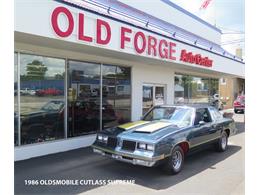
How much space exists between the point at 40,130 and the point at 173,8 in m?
10.6

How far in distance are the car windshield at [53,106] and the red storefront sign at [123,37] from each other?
254 centimetres

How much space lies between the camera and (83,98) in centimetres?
857

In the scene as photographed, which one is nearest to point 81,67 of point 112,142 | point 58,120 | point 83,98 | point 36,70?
point 83,98

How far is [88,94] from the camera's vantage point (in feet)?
28.7

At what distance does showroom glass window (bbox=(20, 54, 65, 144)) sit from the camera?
7.05 meters

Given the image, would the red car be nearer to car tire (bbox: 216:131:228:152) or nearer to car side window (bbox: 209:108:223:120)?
car tire (bbox: 216:131:228:152)

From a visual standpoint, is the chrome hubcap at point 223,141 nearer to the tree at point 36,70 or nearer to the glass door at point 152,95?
the glass door at point 152,95

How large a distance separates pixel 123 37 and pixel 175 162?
3.82m

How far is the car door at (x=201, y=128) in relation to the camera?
21.4 ft

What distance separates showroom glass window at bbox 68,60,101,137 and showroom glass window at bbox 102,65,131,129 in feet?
1.18

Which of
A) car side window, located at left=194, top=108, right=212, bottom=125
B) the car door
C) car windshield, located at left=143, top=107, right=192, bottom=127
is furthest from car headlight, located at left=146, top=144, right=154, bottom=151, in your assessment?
car side window, located at left=194, top=108, right=212, bottom=125

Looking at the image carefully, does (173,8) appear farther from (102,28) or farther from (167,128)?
(167,128)

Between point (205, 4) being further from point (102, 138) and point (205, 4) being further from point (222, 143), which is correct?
point (102, 138)

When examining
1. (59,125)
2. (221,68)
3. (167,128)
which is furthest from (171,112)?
(221,68)
